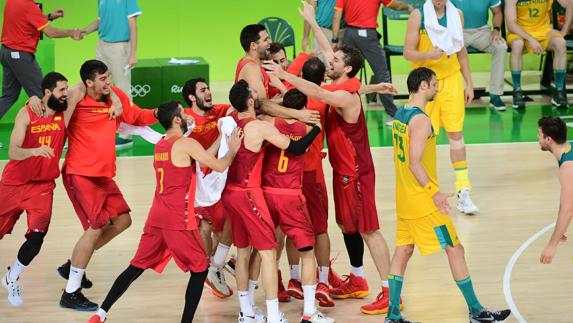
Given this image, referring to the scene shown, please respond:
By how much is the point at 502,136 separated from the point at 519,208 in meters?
3.21

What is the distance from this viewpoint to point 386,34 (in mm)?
16406

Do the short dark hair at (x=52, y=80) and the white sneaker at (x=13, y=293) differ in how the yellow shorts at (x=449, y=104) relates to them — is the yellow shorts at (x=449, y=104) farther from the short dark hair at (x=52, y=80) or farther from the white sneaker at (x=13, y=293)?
the white sneaker at (x=13, y=293)

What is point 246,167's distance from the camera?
7637 mm

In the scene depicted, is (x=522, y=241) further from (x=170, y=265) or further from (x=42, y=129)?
(x=42, y=129)

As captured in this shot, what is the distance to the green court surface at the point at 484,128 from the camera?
13.6 metres

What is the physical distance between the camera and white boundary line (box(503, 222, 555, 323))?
316 inches

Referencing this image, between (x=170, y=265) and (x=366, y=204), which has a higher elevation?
(x=366, y=204)

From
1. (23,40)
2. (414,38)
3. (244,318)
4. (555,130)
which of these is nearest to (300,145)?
(244,318)

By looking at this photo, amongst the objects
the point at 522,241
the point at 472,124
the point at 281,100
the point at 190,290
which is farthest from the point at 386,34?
the point at 190,290

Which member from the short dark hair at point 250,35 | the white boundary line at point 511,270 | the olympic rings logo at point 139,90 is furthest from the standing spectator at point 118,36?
the white boundary line at point 511,270

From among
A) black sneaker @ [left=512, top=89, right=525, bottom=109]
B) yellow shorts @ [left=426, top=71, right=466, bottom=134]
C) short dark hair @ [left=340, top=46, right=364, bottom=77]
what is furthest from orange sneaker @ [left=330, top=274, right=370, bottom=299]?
black sneaker @ [left=512, top=89, right=525, bottom=109]

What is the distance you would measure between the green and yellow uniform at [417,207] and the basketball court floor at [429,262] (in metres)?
0.74

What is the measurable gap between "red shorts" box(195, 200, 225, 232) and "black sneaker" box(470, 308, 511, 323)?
79.9 inches

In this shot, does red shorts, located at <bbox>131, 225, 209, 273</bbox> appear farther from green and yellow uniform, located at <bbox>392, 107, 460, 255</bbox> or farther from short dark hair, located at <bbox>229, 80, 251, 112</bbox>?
green and yellow uniform, located at <bbox>392, 107, 460, 255</bbox>
